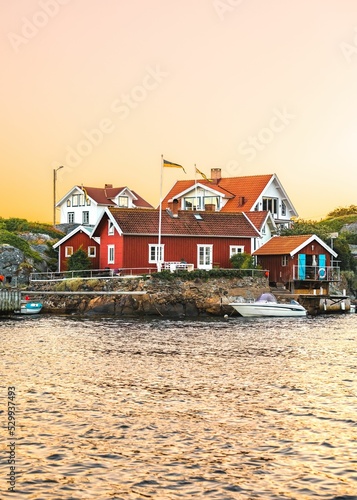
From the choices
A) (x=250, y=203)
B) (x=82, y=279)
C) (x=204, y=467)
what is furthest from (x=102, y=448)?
(x=250, y=203)

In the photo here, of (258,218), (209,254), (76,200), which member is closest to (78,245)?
(209,254)

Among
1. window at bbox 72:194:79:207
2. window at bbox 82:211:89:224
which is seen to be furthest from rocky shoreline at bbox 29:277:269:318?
window at bbox 72:194:79:207

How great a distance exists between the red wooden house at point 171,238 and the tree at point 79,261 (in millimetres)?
1380

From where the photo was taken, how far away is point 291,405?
63.0ft

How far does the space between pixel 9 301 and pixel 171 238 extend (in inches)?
→ 557

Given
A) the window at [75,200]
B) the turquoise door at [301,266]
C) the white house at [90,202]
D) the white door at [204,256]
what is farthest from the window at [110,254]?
the window at [75,200]

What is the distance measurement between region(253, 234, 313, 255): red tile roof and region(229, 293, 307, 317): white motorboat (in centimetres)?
719

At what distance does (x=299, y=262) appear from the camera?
201 feet

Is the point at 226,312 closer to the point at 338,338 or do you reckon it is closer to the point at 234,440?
the point at 338,338

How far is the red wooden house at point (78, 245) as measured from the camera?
221 ft

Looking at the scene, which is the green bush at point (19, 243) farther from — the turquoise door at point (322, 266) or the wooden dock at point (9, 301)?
the turquoise door at point (322, 266)

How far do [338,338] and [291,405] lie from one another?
19.3m

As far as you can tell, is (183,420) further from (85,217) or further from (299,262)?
(85,217)

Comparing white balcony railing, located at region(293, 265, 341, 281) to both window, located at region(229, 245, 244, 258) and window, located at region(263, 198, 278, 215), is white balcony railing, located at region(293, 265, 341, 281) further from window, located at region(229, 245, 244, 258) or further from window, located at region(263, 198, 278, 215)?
window, located at region(263, 198, 278, 215)
